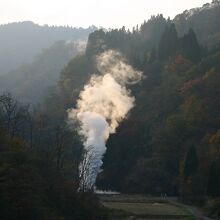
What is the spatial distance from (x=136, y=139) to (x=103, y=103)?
7250mm

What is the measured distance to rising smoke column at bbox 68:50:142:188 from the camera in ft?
217

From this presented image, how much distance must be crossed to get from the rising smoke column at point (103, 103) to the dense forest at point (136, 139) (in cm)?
134

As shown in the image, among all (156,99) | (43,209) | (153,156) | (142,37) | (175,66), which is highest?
(142,37)

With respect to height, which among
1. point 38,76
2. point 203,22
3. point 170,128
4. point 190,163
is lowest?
point 190,163

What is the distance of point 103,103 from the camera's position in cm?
8275

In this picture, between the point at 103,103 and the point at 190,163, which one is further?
the point at 103,103

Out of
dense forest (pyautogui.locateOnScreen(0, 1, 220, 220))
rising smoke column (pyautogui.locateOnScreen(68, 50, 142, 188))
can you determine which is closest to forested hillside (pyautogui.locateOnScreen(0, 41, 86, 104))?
rising smoke column (pyautogui.locateOnScreen(68, 50, 142, 188))

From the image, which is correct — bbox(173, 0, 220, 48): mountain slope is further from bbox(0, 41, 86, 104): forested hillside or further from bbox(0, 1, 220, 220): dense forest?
bbox(0, 41, 86, 104): forested hillside

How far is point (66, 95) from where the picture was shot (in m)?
102

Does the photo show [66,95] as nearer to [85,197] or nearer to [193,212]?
[193,212]

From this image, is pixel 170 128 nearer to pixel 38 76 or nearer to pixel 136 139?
pixel 136 139

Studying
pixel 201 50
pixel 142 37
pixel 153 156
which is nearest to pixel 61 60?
pixel 142 37

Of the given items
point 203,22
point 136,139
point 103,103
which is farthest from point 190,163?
point 203,22

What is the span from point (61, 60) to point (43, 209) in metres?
150
